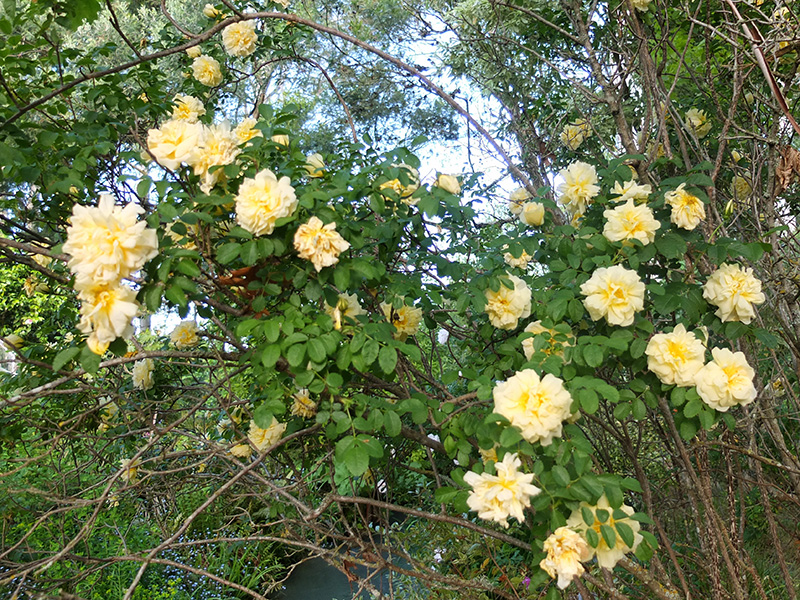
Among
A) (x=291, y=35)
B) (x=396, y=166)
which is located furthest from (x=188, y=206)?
(x=291, y=35)

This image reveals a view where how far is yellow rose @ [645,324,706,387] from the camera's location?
116cm

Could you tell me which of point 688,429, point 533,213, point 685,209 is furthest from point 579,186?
point 688,429

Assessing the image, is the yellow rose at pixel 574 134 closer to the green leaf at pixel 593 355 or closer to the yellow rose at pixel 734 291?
the yellow rose at pixel 734 291

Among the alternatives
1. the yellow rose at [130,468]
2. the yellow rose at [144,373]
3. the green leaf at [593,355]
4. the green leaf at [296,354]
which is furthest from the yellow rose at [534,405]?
the yellow rose at [144,373]

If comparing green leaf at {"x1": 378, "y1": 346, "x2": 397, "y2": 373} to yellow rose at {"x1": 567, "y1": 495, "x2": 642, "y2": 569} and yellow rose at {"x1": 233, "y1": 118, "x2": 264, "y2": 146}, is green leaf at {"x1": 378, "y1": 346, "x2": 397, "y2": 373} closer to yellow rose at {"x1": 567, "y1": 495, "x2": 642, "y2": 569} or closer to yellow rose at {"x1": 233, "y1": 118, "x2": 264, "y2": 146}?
yellow rose at {"x1": 567, "y1": 495, "x2": 642, "y2": 569}

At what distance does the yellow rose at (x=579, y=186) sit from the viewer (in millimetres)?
1454

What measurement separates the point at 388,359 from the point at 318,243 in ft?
0.75

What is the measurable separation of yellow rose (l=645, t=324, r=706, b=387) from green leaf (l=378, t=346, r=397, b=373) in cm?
47

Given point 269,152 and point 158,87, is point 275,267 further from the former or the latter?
point 158,87

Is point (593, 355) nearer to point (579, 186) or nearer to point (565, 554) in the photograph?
point (565, 554)

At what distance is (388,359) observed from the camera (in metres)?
1.10

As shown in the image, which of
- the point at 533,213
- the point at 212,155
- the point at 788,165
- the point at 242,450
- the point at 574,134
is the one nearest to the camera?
the point at 212,155

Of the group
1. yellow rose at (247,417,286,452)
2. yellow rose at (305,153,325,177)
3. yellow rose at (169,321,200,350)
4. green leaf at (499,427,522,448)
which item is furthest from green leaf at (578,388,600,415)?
yellow rose at (169,321,200,350)

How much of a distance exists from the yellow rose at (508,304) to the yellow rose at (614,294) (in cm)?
13
